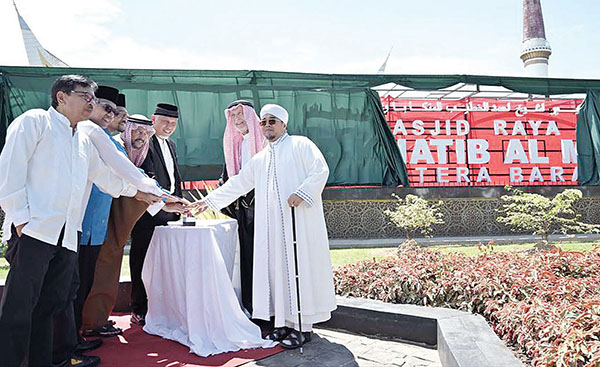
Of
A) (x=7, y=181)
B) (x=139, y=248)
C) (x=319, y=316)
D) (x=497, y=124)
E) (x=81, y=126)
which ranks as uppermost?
(x=497, y=124)

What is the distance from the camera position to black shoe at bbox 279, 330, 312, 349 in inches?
123

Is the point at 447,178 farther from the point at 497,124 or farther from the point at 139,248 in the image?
the point at 139,248

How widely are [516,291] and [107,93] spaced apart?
11.0 feet

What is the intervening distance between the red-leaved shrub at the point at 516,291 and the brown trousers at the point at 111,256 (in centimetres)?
187

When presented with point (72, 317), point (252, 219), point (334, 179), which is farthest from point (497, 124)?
point (72, 317)

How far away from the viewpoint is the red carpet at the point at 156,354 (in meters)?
2.89

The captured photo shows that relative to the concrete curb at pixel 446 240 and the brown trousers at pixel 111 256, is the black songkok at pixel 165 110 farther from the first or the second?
the concrete curb at pixel 446 240

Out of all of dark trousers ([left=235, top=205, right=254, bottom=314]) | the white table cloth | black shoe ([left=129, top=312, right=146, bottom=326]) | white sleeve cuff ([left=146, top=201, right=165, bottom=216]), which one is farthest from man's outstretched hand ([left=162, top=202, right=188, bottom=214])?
Answer: black shoe ([left=129, top=312, right=146, bottom=326])

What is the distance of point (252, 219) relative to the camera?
383 cm

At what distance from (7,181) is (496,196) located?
335 inches

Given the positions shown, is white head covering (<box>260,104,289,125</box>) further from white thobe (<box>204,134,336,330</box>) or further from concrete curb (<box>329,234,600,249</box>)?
concrete curb (<box>329,234,600,249</box>)

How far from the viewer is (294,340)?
3154mm

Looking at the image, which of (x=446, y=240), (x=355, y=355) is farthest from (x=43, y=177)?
(x=446, y=240)

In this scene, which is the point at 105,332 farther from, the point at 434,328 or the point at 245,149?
the point at 434,328
